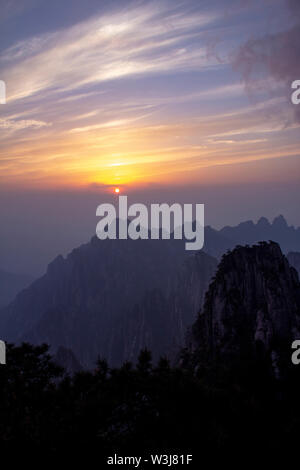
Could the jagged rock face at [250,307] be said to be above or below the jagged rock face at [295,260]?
below

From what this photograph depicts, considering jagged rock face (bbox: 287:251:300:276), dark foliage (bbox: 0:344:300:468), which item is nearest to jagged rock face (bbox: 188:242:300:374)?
dark foliage (bbox: 0:344:300:468)

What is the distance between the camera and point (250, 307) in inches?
1939

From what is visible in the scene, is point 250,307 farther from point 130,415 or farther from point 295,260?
point 295,260

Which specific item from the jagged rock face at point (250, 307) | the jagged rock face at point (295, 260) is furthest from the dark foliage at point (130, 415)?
the jagged rock face at point (295, 260)

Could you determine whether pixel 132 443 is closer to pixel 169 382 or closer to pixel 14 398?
pixel 169 382

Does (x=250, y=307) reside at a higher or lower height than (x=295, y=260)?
lower

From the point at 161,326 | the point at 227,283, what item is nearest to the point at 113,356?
the point at 161,326

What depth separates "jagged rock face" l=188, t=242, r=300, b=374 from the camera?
4209 centimetres

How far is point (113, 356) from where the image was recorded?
196 m

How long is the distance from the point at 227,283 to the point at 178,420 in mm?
33990

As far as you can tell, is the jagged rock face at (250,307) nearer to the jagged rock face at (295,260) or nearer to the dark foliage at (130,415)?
the dark foliage at (130,415)

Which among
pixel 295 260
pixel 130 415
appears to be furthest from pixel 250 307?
pixel 295 260

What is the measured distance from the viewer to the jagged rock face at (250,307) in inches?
1657

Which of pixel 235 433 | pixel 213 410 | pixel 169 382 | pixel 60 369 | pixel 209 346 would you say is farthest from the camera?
pixel 209 346
